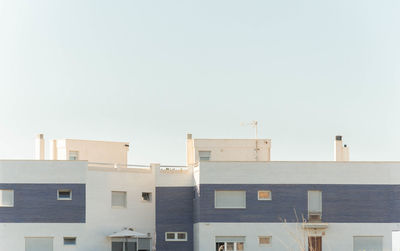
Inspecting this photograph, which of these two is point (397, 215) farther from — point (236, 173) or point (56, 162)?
point (56, 162)

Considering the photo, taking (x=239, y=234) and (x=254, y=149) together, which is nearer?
(x=239, y=234)

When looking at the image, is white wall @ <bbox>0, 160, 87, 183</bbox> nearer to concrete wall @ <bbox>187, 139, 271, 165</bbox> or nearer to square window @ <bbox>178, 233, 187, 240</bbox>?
square window @ <bbox>178, 233, 187, 240</bbox>

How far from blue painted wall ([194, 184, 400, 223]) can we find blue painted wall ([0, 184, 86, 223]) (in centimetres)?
584

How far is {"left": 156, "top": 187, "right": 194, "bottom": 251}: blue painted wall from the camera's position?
49750 mm

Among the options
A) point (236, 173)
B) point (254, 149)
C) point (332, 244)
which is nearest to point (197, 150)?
point (254, 149)

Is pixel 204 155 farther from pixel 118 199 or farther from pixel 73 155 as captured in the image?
pixel 73 155

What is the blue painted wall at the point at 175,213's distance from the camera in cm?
4975

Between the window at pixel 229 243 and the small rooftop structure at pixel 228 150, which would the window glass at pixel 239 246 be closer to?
the window at pixel 229 243

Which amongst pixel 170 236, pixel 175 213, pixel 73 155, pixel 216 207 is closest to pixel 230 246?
pixel 216 207

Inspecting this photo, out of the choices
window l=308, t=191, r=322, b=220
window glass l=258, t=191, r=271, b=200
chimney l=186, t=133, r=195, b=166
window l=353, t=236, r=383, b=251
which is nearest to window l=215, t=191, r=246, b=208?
window glass l=258, t=191, r=271, b=200

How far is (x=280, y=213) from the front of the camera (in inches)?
1906

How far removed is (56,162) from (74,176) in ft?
3.58

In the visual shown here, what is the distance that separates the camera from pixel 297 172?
48.8 metres

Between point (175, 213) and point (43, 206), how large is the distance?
6593mm
